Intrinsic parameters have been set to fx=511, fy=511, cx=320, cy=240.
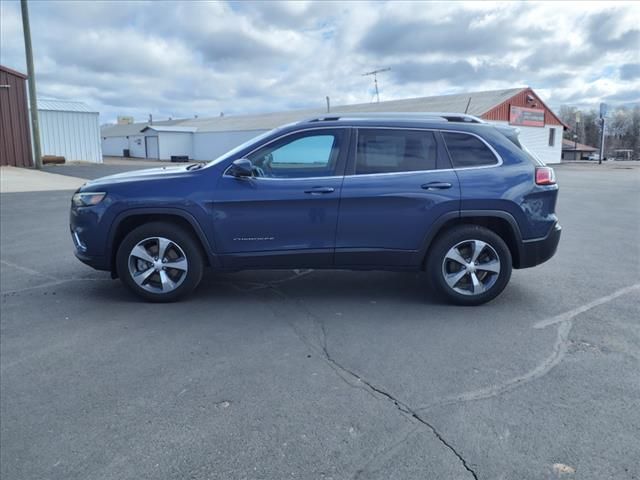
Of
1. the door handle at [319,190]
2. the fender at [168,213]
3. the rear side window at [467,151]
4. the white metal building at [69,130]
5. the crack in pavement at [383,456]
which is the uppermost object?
the white metal building at [69,130]

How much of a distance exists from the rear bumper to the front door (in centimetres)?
187

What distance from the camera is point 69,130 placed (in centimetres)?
3681

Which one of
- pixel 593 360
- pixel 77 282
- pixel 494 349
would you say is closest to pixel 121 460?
pixel 494 349

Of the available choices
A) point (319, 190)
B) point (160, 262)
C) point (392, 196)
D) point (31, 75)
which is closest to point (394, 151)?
point (392, 196)

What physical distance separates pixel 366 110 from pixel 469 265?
43.7 m

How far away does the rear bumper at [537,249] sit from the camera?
196 inches

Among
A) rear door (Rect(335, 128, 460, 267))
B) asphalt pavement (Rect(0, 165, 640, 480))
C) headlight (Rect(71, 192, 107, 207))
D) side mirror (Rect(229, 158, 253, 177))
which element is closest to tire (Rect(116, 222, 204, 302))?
asphalt pavement (Rect(0, 165, 640, 480))

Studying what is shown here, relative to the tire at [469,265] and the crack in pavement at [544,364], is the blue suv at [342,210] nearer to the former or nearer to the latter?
the tire at [469,265]

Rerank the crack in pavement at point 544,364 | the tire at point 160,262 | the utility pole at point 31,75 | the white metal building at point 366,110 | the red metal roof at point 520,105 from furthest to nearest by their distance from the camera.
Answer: the white metal building at point 366,110
the red metal roof at point 520,105
the utility pole at point 31,75
the tire at point 160,262
the crack in pavement at point 544,364

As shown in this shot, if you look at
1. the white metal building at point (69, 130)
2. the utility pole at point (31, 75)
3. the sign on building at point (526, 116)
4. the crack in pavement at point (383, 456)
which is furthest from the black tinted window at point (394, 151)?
the sign on building at point (526, 116)

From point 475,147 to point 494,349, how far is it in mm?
2015

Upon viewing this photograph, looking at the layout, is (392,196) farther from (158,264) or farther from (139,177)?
(139,177)

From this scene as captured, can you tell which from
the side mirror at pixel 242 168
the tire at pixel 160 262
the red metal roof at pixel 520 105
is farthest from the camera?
the red metal roof at pixel 520 105

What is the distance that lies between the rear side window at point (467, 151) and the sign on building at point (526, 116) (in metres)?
37.6
